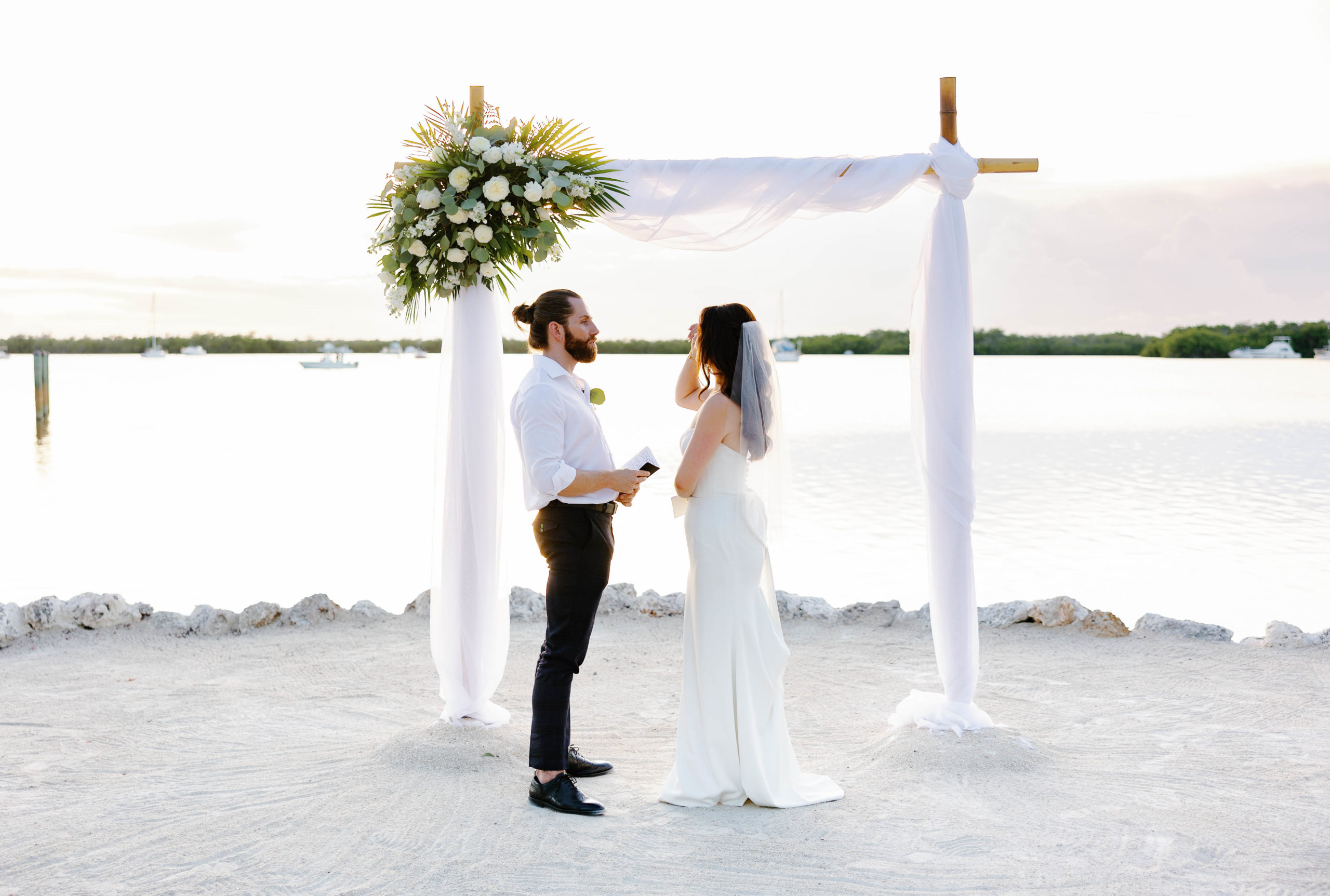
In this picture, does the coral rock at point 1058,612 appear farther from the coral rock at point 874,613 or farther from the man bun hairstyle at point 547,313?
the man bun hairstyle at point 547,313

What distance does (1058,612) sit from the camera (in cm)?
698

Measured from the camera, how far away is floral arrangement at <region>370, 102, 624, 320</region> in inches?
171

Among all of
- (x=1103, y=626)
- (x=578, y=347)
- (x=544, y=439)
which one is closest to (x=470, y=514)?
(x=544, y=439)

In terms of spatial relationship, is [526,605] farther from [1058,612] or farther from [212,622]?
[1058,612]

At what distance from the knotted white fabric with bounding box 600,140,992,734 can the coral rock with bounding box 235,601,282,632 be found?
4144mm

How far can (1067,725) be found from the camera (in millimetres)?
5137

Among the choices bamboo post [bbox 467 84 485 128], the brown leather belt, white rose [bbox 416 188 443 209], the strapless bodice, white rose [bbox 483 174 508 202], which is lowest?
the brown leather belt

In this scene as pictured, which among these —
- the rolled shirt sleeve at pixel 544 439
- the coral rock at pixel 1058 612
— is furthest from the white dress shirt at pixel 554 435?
the coral rock at pixel 1058 612

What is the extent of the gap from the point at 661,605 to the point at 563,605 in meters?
3.40

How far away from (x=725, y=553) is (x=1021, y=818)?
1580mm

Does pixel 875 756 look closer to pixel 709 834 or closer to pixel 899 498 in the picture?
pixel 709 834

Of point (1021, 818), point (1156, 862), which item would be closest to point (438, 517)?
point (1021, 818)

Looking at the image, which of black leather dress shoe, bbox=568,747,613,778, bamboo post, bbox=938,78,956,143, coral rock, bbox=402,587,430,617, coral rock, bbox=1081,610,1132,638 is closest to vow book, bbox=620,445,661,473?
black leather dress shoe, bbox=568,747,613,778

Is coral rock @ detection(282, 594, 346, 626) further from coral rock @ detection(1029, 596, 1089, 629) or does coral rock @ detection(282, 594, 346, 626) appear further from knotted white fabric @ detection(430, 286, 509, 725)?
coral rock @ detection(1029, 596, 1089, 629)
